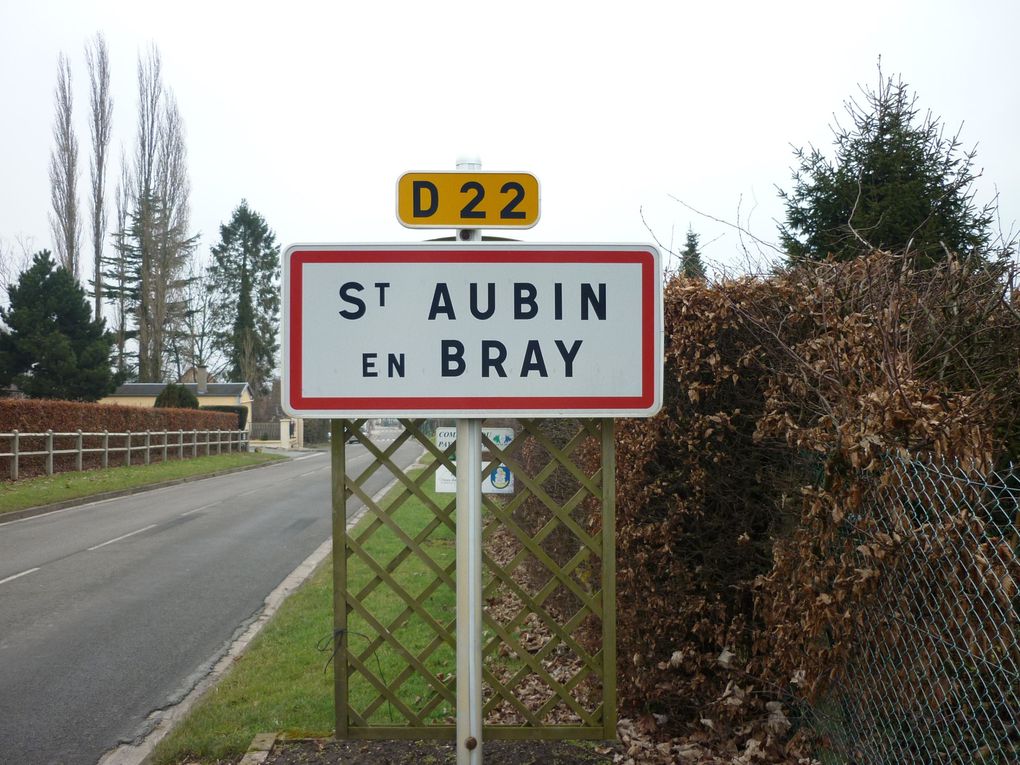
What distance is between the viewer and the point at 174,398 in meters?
37.0

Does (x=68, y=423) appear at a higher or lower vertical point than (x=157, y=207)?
lower

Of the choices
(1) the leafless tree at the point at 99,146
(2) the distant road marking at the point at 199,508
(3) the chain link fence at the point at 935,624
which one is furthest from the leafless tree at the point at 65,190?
(3) the chain link fence at the point at 935,624

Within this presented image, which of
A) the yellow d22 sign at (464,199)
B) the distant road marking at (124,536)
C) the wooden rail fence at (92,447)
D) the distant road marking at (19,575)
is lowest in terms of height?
the distant road marking at (124,536)

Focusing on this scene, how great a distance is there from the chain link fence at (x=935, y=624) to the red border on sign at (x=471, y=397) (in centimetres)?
94

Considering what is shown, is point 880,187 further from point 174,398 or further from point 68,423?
point 174,398

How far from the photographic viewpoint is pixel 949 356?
3682 mm

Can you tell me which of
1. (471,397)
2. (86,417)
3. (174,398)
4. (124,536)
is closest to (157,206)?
(174,398)

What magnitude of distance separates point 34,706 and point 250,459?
31.8m

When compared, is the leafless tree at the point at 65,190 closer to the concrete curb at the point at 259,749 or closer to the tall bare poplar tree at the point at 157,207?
the tall bare poplar tree at the point at 157,207

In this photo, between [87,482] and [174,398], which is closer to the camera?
[87,482]

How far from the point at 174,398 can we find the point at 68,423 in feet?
47.6

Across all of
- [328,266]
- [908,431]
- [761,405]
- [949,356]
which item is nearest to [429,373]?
[328,266]

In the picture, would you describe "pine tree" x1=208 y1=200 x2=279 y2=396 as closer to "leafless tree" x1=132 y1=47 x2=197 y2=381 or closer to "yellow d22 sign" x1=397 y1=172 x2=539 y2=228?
"leafless tree" x1=132 y1=47 x2=197 y2=381

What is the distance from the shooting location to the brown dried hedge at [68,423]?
19.9 m
